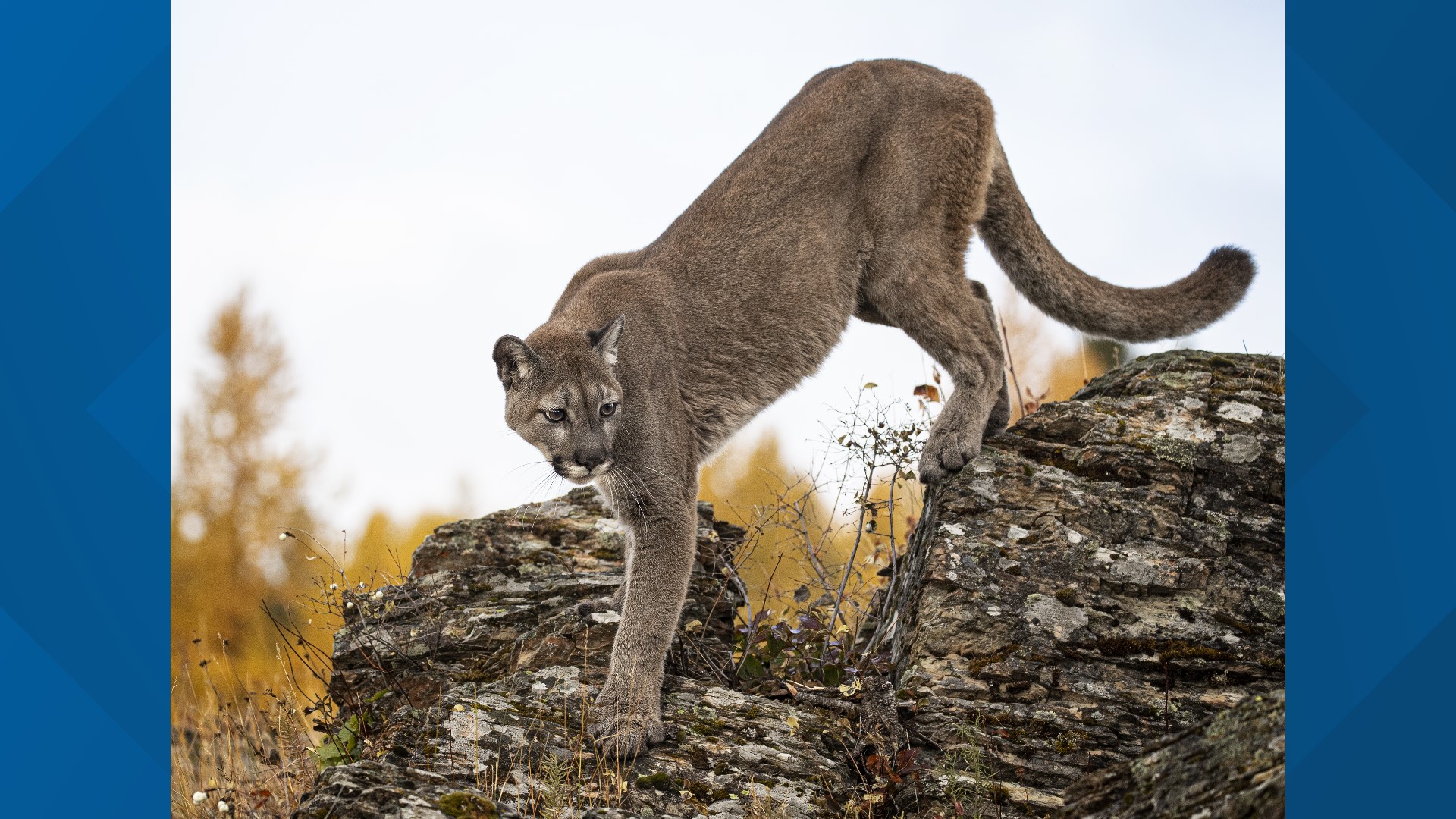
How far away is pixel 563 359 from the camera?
236 inches

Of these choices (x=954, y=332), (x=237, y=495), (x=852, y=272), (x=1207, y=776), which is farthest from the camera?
(x=237, y=495)

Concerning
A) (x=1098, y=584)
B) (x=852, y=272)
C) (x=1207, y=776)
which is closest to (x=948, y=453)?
(x=1098, y=584)

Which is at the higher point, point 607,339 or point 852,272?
point 852,272

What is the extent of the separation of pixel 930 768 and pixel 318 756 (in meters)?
2.92

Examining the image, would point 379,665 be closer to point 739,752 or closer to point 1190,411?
point 739,752

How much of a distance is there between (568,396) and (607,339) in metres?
0.38

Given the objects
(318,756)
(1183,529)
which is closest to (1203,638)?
(1183,529)

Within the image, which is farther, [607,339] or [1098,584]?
[607,339]

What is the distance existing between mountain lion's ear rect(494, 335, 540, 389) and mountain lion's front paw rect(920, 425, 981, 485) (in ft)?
7.10

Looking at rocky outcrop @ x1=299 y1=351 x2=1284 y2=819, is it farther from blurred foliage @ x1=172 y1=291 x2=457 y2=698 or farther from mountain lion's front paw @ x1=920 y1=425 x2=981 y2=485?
blurred foliage @ x1=172 y1=291 x2=457 y2=698

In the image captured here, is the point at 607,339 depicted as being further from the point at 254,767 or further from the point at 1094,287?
the point at 254,767

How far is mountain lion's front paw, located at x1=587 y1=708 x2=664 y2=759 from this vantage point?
5.15 meters

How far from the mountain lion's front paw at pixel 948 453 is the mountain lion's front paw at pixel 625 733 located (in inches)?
81.5

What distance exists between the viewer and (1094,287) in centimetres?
725
